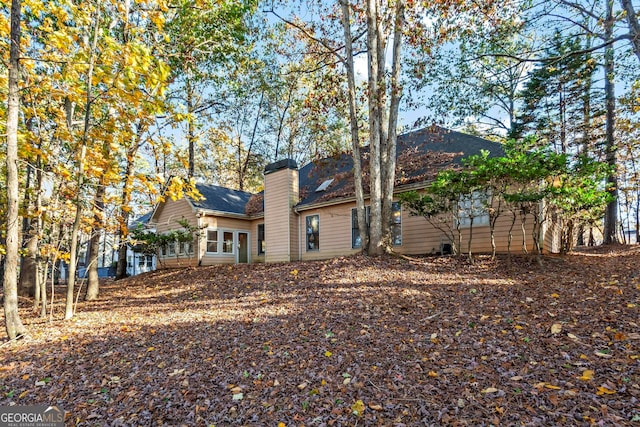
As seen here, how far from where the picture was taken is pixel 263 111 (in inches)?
979

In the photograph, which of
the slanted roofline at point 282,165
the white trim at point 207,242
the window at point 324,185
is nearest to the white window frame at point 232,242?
the white trim at point 207,242

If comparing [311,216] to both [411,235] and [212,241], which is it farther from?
[212,241]

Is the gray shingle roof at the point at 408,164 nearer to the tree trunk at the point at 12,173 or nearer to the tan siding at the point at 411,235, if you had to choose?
the tan siding at the point at 411,235

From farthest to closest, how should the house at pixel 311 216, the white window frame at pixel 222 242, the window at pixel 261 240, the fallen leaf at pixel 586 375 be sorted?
the window at pixel 261 240 → the white window frame at pixel 222 242 → the house at pixel 311 216 → the fallen leaf at pixel 586 375

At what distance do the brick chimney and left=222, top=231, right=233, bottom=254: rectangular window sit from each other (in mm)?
2556

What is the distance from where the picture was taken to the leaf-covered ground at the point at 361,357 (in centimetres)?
288

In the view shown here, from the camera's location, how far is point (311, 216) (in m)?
13.5

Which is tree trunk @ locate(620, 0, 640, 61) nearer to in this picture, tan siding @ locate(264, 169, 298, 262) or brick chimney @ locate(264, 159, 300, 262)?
brick chimney @ locate(264, 159, 300, 262)

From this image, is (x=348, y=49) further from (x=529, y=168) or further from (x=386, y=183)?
(x=529, y=168)

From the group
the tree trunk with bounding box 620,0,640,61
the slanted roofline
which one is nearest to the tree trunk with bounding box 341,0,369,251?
the slanted roofline

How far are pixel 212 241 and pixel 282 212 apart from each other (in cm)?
378

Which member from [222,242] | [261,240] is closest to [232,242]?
[222,242]

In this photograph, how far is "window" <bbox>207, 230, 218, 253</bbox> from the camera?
1506cm

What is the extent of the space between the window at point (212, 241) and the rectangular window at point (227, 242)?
1.12 feet
